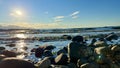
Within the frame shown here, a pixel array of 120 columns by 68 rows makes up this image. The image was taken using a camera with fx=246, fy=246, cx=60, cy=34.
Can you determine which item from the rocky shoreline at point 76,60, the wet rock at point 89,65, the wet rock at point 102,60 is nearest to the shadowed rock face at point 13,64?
the rocky shoreline at point 76,60

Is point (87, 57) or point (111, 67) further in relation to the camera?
point (87, 57)

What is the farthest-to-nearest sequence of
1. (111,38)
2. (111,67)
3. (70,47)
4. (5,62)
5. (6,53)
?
1. (111,38)
2. (6,53)
3. (70,47)
4. (111,67)
5. (5,62)

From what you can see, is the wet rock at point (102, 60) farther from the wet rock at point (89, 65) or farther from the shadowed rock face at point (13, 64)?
the shadowed rock face at point (13, 64)

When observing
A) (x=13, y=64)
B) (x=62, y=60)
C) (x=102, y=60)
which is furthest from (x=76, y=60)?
(x=13, y=64)

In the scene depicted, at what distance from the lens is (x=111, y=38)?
36.9m

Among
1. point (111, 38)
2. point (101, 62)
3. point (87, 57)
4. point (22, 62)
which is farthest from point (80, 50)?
point (111, 38)

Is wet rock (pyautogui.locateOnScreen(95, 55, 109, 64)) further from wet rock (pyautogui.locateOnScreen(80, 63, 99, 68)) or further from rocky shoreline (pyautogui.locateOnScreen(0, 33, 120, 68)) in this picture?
wet rock (pyautogui.locateOnScreen(80, 63, 99, 68))

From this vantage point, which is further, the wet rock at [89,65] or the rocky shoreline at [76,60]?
the wet rock at [89,65]

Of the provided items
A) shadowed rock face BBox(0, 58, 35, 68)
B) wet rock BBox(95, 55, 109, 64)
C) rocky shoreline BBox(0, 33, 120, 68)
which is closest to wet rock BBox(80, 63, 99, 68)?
rocky shoreline BBox(0, 33, 120, 68)

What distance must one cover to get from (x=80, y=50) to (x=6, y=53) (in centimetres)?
609

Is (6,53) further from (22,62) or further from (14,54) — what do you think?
(22,62)

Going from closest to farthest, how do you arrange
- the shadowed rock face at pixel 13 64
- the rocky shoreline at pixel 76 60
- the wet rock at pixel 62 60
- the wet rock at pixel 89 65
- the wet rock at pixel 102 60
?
the shadowed rock face at pixel 13 64
the rocky shoreline at pixel 76 60
the wet rock at pixel 89 65
the wet rock at pixel 102 60
the wet rock at pixel 62 60

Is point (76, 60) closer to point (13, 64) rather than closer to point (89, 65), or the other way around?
point (89, 65)

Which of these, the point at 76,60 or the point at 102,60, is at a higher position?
the point at 102,60
